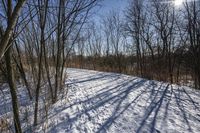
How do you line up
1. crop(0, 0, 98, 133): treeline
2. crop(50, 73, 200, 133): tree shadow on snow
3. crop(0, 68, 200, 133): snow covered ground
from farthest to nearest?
crop(50, 73, 200, 133): tree shadow on snow → crop(0, 68, 200, 133): snow covered ground → crop(0, 0, 98, 133): treeline

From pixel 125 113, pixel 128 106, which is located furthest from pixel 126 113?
pixel 128 106

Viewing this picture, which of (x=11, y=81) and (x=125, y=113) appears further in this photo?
(x=125, y=113)

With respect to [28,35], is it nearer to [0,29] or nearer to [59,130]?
[0,29]

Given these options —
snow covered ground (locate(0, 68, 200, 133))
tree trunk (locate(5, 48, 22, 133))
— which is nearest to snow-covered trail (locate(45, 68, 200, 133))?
snow covered ground (locate(0, 68, 200, 133))

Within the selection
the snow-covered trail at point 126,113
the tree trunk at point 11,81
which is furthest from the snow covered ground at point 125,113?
the tree trunk at point 11,81

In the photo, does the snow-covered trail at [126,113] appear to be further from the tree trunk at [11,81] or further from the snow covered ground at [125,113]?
the tree trunk at [11,81]

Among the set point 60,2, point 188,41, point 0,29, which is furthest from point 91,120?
point 188,41

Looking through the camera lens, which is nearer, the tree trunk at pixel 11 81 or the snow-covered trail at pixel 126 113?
the tree trunk at pixel 11 81

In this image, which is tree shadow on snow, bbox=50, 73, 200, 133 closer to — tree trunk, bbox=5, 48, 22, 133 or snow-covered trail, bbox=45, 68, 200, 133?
snow-covered trail, bbox=45, 68, 200, 133

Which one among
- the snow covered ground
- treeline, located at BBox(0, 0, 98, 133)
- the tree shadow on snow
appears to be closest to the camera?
treeline, located at BBox(0, 0, 98, 133)

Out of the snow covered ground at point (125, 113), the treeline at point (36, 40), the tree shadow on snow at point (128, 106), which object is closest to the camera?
the treeline at point (36, 40)

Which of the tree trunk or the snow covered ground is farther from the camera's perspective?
the snow covered ground

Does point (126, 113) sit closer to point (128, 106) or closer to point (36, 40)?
point (128, 106)

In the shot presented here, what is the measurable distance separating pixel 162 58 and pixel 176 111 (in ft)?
33.3
